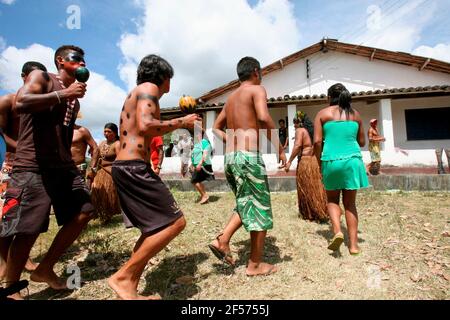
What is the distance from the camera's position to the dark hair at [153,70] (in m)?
2.37

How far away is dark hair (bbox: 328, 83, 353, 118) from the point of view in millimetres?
3154

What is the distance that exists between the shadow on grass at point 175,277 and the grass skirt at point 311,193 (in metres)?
1.86

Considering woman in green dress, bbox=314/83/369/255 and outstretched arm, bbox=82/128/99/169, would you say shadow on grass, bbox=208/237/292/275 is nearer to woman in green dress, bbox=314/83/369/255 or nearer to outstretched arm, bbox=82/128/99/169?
woman in green dress, bbox=314/83/369/255

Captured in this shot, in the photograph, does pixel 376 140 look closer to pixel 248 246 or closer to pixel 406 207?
pixel 406 207

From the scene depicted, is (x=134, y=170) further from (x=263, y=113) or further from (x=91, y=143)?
(x=91, y=143)

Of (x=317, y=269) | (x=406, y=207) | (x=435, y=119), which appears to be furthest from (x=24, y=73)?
(x=435, y=119)

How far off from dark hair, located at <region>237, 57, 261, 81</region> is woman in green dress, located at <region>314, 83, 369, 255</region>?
0.99 meters

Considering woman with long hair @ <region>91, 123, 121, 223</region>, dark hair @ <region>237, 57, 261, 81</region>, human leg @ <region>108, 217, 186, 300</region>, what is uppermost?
dark hair @ <region>237, 57, 261, 81</region>

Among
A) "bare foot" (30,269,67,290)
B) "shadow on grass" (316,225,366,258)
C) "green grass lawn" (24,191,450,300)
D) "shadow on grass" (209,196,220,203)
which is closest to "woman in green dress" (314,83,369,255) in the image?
"shadow on grass" (316,225,366,258)

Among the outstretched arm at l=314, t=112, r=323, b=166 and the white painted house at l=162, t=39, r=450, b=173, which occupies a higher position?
the white painted house at l=162, t=39, r=450, b=173

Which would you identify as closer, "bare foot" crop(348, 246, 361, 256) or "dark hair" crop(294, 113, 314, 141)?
"bare foot" crop(348, 246, 361, 256)

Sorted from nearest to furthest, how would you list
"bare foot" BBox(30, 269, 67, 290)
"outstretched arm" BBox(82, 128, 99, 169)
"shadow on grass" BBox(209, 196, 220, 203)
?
"bare foot" BBox(30, 269, 67, 290) → "outstretched arm" BBox(82, 128, 99, 169) → "shadow on grass" BBox(209, 196, 220, 203)

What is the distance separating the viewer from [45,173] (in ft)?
7.70

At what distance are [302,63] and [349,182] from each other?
11392mm
